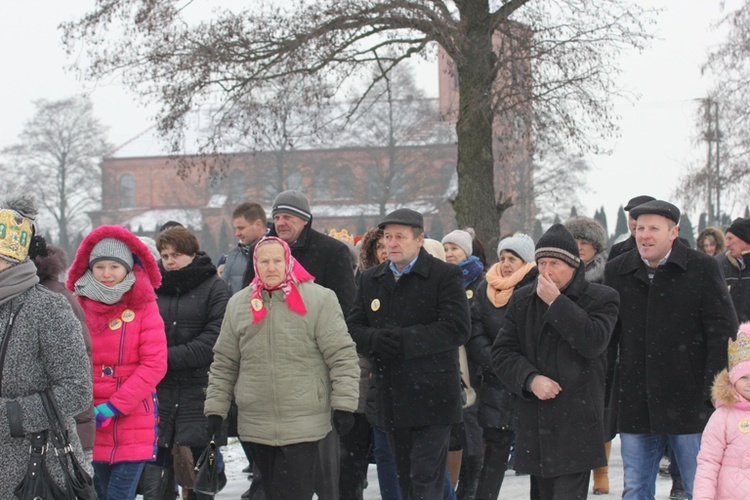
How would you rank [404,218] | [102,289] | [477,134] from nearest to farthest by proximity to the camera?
[102,289]
[404,218]
[477,134]

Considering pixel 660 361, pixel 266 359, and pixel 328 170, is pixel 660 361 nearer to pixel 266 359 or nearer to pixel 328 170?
pixel 266 359

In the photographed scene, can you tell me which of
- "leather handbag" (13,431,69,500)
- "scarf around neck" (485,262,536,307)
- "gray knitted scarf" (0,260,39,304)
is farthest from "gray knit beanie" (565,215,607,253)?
"leather handbag" (13,431,69,500)

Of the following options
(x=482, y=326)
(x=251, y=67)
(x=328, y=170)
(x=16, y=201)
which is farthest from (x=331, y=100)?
(x=328, y=170)

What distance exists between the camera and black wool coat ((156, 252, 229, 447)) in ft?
22.6

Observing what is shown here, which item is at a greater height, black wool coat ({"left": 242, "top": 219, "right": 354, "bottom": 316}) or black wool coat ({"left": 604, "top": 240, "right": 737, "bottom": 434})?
black wool coat ({"left": 242, "top": 219, "right": 354, "bottom": 316})

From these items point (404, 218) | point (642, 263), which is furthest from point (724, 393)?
point (404, 218)

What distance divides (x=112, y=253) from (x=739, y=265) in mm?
6290

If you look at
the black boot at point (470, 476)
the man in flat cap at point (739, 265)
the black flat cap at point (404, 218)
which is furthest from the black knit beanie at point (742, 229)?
the black flat cap at point (404, 218)

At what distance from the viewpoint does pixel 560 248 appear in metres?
5.52

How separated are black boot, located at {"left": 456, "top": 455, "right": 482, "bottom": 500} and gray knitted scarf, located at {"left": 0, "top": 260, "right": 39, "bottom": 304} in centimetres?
443

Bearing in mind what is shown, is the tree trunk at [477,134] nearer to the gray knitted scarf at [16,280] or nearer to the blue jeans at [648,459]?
the blue jeans at [648,459]

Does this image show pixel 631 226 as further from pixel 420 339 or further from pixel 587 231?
pixel 420 339

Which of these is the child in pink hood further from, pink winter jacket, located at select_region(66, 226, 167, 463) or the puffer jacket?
Answer: pink winter jacket, located at select_region(66, 226, 167, 463)

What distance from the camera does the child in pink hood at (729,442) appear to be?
16.5 ft
